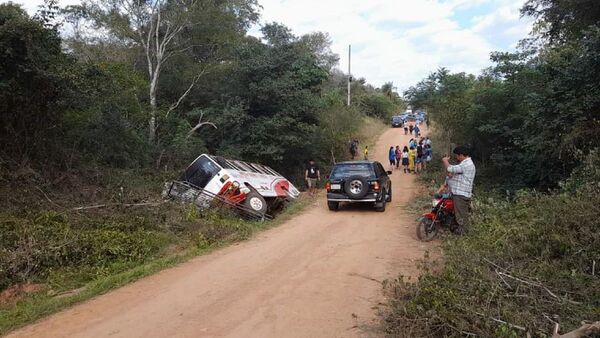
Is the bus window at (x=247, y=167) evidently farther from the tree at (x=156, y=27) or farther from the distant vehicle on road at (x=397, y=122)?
the distant vehicle on road at (x=397, y=122)

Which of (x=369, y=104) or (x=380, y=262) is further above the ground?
(x=369, y=104)

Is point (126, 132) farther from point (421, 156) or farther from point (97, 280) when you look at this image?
point (421, 156)

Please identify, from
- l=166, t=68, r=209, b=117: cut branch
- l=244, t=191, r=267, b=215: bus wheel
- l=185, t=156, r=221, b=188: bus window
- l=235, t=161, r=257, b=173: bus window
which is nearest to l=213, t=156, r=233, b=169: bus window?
l=185, t=156, r=221, b=188: bus window

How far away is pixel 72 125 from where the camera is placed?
15359 millimetres

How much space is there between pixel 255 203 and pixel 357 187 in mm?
2994

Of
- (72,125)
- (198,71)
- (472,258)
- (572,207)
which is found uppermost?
(198,71)

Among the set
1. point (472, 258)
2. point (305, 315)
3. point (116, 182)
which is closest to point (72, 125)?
point (116, 182)

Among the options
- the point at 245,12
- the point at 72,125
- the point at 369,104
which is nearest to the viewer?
the point at 72,125

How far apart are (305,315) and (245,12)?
1158 inches

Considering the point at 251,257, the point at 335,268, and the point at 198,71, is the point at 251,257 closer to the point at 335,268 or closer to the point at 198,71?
the point at 335,268

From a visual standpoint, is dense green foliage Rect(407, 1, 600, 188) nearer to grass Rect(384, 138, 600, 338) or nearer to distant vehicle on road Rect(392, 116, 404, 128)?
grass Rect(384, 138, 600, 338)

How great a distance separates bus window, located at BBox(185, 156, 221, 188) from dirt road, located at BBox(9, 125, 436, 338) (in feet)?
14.3

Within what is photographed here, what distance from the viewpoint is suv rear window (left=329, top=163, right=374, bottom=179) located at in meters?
14.0

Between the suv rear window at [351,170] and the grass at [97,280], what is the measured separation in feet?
13.1
